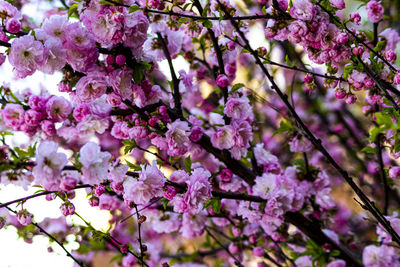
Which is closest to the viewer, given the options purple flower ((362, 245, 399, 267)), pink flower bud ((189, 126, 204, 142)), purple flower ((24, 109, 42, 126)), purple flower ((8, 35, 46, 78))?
purple flower ((8, 35, 46, 78))

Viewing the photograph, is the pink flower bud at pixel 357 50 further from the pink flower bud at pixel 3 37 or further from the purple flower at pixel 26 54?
the pink flower bud at pixel 3 37

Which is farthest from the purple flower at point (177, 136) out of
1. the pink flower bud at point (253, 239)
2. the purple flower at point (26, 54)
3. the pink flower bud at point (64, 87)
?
the pink flower bud at point (253, 239)

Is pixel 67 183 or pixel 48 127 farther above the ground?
pixel 48 127

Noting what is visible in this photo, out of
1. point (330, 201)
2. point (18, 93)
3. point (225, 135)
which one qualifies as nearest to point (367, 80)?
point (225, 135)

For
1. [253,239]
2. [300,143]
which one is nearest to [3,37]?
[300,143]

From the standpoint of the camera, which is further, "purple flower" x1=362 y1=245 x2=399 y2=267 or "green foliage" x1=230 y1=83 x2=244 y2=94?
"purple flower" x1=362 y1=245 x2=399 y2=267

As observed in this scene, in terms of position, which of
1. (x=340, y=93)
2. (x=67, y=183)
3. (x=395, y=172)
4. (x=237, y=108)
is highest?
(x=237, y=108)

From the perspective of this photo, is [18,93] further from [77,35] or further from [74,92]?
[77,35]

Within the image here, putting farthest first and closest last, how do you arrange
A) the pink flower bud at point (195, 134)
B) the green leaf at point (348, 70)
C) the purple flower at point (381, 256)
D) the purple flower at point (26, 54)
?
the purple flower at point (381, 256)
the pink flower bud at point (195, 134)
the green leaf at point (348, 70)
the purple flower at point (26, 54)

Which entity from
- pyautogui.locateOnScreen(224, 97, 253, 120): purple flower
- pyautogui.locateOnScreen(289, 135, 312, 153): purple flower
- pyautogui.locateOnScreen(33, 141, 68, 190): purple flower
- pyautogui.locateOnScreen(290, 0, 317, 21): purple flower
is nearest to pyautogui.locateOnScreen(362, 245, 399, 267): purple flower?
pyautogui.locateOnScreen(289, 135, 312, 153): purple flower

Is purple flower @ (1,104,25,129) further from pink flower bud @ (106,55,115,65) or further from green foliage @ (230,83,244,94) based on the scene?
green foliage @ (230,83,244,94)

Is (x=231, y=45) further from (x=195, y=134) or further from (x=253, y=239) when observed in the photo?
(x=253, y=239)

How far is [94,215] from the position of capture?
1.51m

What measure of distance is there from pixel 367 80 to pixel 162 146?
2.14ft
